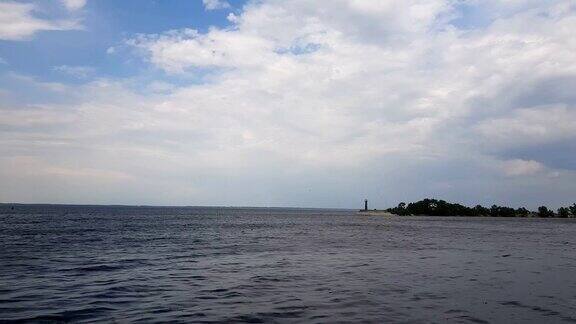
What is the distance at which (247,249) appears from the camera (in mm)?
42156

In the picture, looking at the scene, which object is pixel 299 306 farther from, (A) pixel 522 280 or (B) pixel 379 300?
(A) pixel 522 280

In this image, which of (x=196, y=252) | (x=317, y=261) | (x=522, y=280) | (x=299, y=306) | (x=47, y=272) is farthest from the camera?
(x=196, y=252)

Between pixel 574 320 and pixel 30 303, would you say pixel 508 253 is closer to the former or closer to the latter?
pixel 574 320

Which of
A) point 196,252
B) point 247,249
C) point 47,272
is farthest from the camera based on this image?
A: point 247,249

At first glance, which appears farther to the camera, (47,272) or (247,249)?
(247,249)

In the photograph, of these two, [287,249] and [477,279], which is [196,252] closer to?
[287,249]

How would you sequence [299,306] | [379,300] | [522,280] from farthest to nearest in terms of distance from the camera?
1. [522,280]
2. [379,300]
3. [299,306]

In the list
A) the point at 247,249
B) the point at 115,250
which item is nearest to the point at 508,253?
the point at 247,249

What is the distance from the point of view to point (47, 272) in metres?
26.7

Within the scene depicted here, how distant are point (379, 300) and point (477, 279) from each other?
8.62m

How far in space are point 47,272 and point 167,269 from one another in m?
6.77

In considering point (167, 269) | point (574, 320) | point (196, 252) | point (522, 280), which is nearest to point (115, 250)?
point (196, 252)

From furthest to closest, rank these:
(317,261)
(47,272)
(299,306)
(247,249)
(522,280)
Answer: (247,249) < (317,261) < (47,272) < (522,280) < (299,306)

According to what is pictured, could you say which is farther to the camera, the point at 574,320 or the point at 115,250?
the point at 115,250
